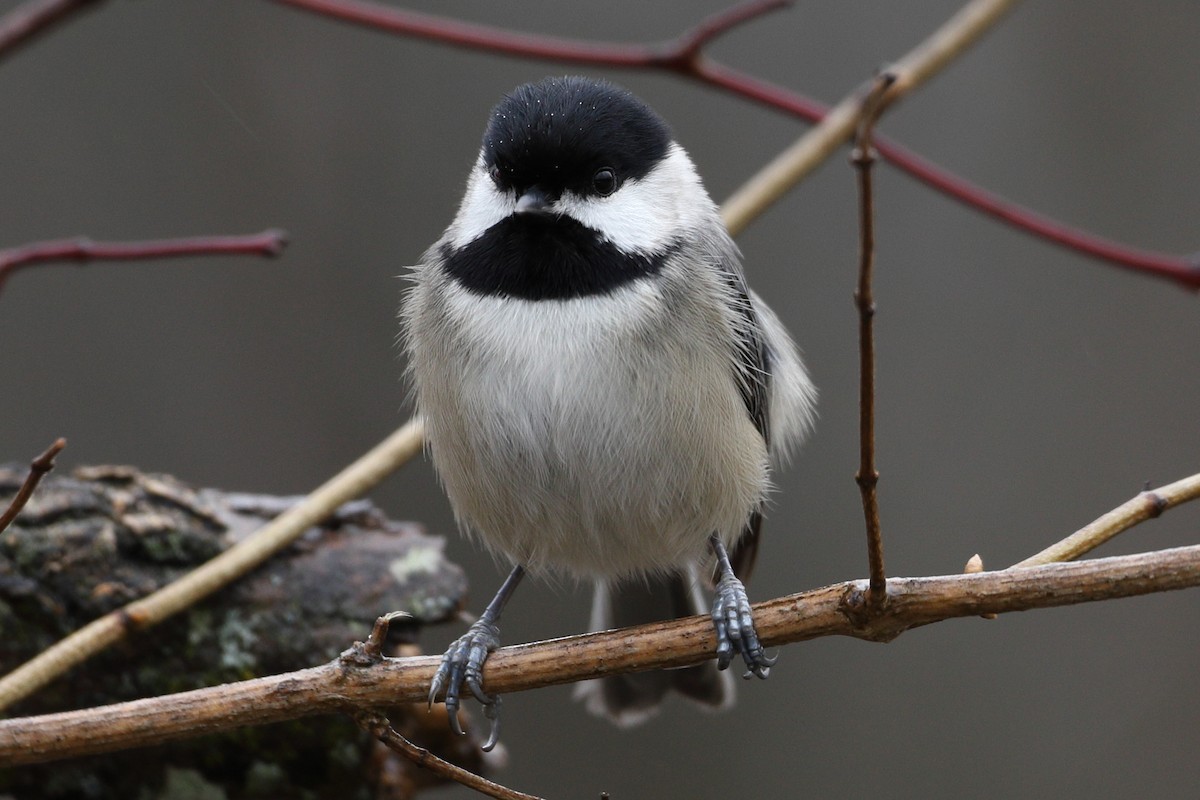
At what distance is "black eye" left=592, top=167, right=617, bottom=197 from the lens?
8.17ft

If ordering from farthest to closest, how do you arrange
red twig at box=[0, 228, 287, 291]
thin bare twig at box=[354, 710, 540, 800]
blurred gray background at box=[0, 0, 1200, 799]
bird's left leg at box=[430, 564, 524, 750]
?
blurred gray background at box=[0, 0, 1200, 799] < bird's left leg at box=[430, 564, 524, 750] < red twig at box=[0, 228, 287, 291] < thin bare twig at box=[354, 710, 540, 800]

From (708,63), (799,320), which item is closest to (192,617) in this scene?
(708,63)

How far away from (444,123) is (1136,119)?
2985 millimetres

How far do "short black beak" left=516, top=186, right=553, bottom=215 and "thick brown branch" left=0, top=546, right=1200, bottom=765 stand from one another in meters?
0.84

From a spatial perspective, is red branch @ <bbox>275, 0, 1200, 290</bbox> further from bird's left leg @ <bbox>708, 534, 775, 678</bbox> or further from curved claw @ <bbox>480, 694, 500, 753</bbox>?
curved claw @ <bbox>480, 694, 500, 753</bbox>

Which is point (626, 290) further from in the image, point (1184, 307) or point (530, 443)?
point (1184, 307)

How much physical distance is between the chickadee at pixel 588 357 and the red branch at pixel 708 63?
187mm

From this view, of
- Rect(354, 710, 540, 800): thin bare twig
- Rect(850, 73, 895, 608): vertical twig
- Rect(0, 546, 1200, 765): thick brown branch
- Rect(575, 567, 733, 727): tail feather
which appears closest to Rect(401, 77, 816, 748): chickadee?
Rect(0, 546, 1200, 765): thick brown branch

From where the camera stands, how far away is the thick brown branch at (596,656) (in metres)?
1.84

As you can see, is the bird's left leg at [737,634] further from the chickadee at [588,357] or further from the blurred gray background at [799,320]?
the blurred gray background at [799,320]

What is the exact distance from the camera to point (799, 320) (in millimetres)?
5078

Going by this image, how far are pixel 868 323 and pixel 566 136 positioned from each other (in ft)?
3.63

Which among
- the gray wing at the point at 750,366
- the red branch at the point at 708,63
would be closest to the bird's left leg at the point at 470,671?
the gray wing at the point at 750,366

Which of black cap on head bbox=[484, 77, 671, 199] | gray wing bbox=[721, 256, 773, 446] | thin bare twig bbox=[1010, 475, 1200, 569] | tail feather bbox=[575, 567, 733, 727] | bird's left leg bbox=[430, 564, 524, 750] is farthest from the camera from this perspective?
tail feather bbox=[575, 567, 733, 727]
